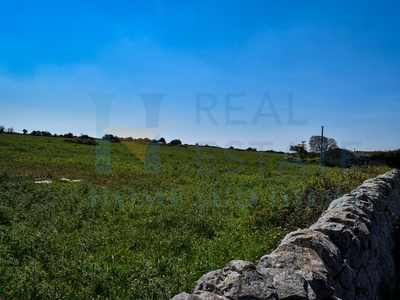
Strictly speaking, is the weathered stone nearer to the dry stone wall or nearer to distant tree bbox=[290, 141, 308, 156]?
the dry stone wall

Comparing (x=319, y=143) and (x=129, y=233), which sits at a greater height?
(x=319, y=143)

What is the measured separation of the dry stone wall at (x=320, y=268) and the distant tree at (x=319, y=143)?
32.5 m

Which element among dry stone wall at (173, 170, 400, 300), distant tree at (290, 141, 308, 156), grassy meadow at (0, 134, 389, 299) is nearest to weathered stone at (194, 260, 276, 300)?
dry stone wall at (173, 170, 400, 300)

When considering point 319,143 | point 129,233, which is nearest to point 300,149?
point 319,143

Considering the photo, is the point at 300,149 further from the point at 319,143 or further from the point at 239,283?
the point at 239,283

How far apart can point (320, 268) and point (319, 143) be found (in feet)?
123

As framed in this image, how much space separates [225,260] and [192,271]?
872 millimetres

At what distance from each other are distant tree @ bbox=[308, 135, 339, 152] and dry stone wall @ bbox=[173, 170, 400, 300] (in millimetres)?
32458

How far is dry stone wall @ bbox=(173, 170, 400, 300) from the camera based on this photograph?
8.69 feet

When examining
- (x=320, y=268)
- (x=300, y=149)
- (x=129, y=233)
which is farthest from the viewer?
(x=300, y=149)

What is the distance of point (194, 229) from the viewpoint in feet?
27.8

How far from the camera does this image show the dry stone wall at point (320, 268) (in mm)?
2648

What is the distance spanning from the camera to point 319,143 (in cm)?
3825

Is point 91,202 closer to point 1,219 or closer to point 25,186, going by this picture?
point 1,219
